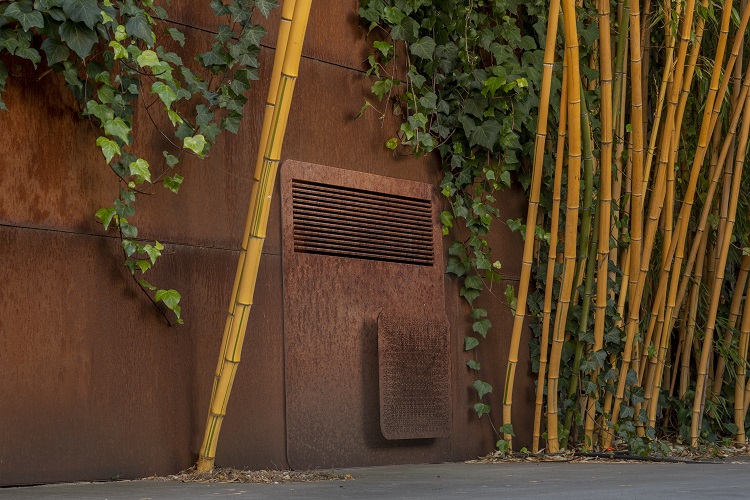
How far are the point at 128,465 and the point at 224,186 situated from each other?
72 cm

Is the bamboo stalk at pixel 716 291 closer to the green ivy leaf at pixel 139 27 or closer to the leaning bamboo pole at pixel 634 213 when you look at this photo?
the leaning bamboo pole at pixel 634 213

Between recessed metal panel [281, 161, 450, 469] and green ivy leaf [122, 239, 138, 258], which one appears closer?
green ivy leaf [122, 239, 138, 258]

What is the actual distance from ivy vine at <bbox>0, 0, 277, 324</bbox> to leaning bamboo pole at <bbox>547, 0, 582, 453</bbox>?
0.85 meters

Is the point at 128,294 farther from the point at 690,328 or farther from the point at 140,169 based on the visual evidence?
the point at 690,328

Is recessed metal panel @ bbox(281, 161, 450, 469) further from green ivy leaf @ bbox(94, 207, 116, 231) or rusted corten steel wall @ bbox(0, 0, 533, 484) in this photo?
green ivy leaf @ bbox(94, 207, 116, 231)

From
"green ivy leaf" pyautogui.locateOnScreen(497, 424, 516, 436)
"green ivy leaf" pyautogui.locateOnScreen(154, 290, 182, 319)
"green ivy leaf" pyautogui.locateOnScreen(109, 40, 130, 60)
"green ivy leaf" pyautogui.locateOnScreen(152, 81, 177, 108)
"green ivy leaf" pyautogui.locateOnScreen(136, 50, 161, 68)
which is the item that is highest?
"green ivy leaf" pyautogui.locateOnScreen(136, 50, 161, 68)

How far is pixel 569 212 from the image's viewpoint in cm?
291

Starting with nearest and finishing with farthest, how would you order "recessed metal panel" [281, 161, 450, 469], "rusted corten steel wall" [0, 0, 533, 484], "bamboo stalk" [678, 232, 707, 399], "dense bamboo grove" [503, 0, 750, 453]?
"rusted corten steel wall" [0, 0, 533, 484], "recessed metal panel" [281, 161, 450, 469], "dense bamboo grove" [503, 0, 750, 453], "bamboo stalk" [678, 232, 707, 399]

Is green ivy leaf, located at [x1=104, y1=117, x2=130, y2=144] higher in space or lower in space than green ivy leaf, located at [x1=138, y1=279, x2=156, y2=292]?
higher

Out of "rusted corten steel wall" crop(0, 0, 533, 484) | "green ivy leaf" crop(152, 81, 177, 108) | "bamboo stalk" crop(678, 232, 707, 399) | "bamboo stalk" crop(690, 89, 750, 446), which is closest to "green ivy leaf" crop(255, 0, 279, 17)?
"rusted corten steel wall" crop(0, 0, 533, 484)

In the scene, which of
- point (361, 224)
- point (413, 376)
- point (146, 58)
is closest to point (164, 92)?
point (146, 58)

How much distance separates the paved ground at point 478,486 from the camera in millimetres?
1808

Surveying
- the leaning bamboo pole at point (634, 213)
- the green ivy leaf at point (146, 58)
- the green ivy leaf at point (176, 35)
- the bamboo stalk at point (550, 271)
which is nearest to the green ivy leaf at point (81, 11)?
the green ivy leaf at point (146, 58)

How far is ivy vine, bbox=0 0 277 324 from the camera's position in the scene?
209 cm
